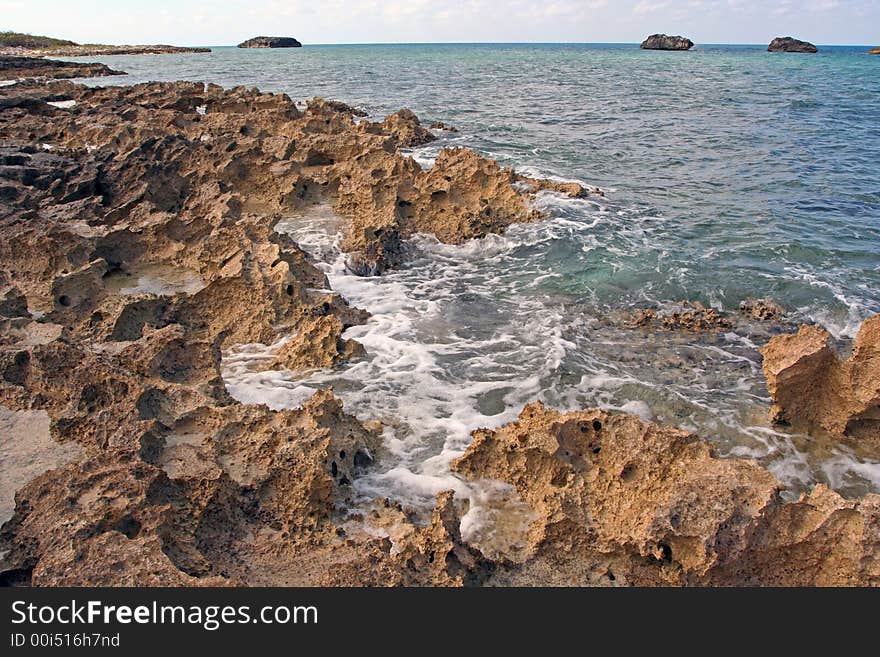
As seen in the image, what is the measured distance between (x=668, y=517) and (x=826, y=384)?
2.85m

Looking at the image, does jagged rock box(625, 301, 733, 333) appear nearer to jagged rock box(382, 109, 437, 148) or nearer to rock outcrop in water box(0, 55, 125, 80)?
jagged rock box(382, 109, 437, 148)

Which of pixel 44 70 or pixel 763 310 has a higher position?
pixel 44 70

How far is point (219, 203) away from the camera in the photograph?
8.62 meters

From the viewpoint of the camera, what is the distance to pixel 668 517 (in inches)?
133

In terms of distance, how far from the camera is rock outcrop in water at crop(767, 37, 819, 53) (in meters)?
101

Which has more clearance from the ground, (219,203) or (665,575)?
(219,203)

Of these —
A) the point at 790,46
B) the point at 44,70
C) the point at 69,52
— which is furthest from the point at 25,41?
the point at 790,46

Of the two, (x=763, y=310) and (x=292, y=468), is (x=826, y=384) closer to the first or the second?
(x=763, y=310)

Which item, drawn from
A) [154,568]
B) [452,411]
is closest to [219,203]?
[452,411]

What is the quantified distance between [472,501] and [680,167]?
45.7ft

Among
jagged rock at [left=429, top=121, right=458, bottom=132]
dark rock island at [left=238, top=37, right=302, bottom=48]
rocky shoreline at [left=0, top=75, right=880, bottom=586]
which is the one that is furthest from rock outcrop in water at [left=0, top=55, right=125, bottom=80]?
dark rock island at [left=238, top=37, right=302, bottom=48]

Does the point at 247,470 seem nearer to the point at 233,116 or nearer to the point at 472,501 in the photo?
the point at 472,501

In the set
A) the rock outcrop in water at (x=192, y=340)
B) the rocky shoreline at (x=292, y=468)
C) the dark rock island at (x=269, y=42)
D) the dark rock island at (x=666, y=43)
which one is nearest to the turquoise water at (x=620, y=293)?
the rocky shoreline at (x=292, y=468)

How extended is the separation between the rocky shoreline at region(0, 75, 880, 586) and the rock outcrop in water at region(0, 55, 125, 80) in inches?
1370
